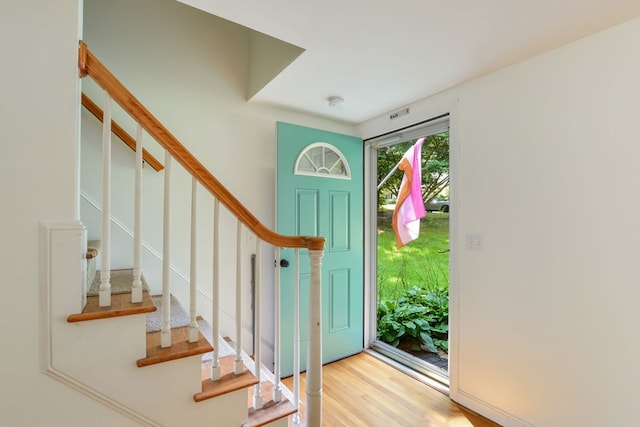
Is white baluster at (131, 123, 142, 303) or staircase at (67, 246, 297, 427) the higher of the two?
white baluster at (131, 123, 142, 303)

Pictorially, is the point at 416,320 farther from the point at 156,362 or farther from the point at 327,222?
the point at 156,362

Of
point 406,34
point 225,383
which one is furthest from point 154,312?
point 406,34

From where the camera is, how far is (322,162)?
2516 mm

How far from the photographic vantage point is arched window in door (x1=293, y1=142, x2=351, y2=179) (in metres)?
2.39

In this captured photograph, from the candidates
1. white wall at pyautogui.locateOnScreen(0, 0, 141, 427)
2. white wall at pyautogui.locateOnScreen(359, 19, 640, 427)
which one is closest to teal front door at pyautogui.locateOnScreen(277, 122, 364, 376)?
white wall at pyautogui.locateOnScreen(359, 19, 640, 427)

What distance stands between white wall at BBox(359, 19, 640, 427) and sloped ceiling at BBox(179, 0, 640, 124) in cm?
17

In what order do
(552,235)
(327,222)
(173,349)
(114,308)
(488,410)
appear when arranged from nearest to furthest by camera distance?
1. (114,308)
2. (173,349)
3. (552,235)
4. (488,410)
5. (327,222)

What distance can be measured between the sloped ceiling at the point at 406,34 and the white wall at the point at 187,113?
0.41m

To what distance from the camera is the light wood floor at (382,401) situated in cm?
175

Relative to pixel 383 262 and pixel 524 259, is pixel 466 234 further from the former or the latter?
pixel 383 262

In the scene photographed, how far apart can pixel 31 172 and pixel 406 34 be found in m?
1.64

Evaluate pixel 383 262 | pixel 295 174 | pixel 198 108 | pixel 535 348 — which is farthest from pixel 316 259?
pixel 383 262

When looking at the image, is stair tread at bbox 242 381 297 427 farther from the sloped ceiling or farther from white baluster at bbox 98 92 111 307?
the sloped ceiling

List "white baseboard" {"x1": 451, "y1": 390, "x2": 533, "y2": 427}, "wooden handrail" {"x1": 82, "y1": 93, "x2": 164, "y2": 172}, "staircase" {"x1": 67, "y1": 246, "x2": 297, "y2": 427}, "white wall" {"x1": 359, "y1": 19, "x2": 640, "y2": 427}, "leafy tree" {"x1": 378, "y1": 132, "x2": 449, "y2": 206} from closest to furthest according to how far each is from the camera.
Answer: "staircase" {"x1": 67, "y1": 246, "x2": 297, "y2": 427}
"white wall" {"x1": 359, "y1": 19, "x2": 640, "y2": 427}
"wooden handrail" {"x1": 82, "y1": 93, "x2": 164, "y2": 172}
"white baseboard" {"x1": 451, "y1": 390, "x2": 533, "y2": 427}
"leafy tree" {"x1": 378, "y1": 132, "x2": 449, "y2": 206}
